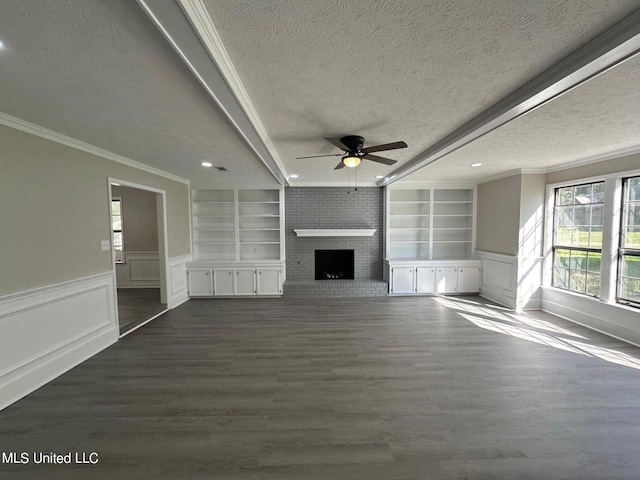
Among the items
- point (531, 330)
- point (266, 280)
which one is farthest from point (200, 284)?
point (531, 330)

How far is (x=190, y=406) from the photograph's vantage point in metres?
2.24

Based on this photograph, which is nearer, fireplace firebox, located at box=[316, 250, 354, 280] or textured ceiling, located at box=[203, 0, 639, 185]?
textured ceiling, located at box=[203, 0, 639, 185]

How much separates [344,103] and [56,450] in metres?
3.27

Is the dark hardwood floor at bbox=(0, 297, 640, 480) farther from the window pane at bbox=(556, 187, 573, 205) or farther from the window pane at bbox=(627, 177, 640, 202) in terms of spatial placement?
the window pane at bbox=(556, 187, 573, 205)

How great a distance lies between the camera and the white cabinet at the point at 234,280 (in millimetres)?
5703

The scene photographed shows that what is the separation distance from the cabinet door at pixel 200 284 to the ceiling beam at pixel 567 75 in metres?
5.24

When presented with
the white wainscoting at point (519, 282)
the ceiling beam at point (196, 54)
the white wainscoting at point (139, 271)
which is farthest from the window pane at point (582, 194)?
the white wainscoting at point (139, 271)

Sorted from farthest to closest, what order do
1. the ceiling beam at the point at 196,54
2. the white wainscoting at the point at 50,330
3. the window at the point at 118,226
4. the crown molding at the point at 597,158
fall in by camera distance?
the window at the point at 118,226 < the crown molding at the point at 597,158 < the white wainscoting at the point at 50,330 < the ceiling beam at the point at 196,54

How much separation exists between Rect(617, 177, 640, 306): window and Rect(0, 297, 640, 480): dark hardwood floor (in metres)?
0.70

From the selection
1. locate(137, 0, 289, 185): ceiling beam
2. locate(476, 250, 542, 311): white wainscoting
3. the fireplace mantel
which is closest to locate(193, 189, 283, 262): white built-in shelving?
the fireplace mantel

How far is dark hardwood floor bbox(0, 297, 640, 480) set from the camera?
5.59ft

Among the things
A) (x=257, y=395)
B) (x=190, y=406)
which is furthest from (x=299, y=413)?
(x=190, y=406)

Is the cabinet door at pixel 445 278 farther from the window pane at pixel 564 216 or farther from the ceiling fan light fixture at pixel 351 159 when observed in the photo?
the ceiling fan light fixture at pixel 351 159

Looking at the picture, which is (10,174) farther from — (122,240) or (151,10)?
(122,240)
